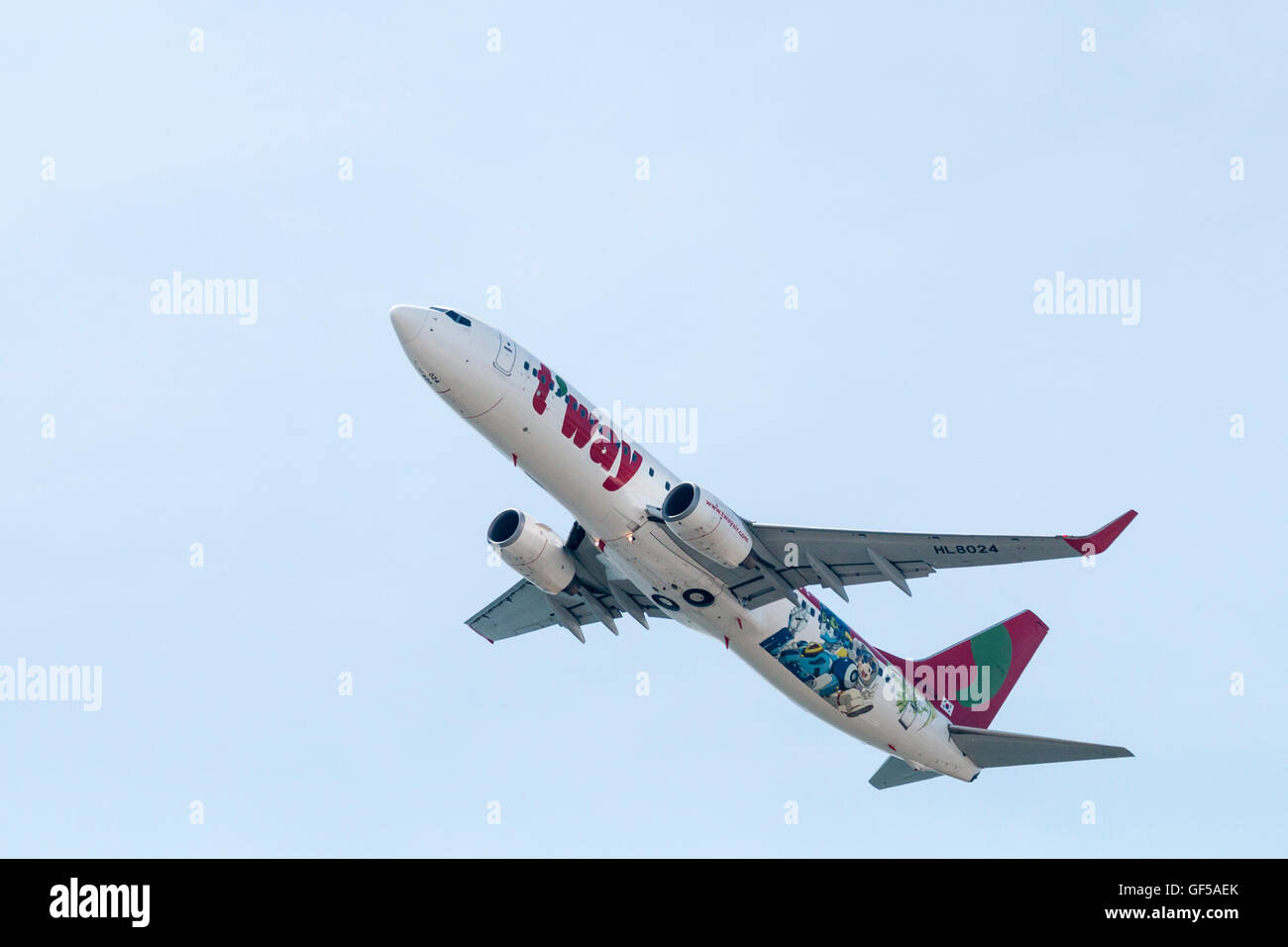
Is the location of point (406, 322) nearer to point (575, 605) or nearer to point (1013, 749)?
point (575, 605)

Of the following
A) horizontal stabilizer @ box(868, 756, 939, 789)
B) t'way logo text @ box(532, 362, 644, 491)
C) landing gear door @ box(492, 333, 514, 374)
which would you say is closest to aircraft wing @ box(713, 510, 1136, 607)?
t'way logo text @ box(532, 362, 644, 491)

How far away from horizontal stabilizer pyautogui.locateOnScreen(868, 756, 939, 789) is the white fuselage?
1.86 meters

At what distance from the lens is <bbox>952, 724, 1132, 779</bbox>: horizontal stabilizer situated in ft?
170

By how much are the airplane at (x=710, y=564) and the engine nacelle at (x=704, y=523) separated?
4cm

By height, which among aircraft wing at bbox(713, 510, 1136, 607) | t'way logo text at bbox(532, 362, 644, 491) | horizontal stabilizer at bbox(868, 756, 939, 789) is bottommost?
horizontal stabilizer at bbox(868, 756, 939, 789)

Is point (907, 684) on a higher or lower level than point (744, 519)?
Answer: lower

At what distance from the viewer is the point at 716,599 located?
47.4 m

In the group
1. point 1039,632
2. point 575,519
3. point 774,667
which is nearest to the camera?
point 575,519

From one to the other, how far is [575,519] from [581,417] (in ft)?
11.8

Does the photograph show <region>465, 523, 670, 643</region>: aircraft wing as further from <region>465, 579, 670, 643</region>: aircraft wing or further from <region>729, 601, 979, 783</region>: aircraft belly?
<region>729, 601, 979, 783</region>: aircraft belly

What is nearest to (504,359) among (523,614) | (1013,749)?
(523,614)

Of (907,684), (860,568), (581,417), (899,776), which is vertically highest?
(581,417)
